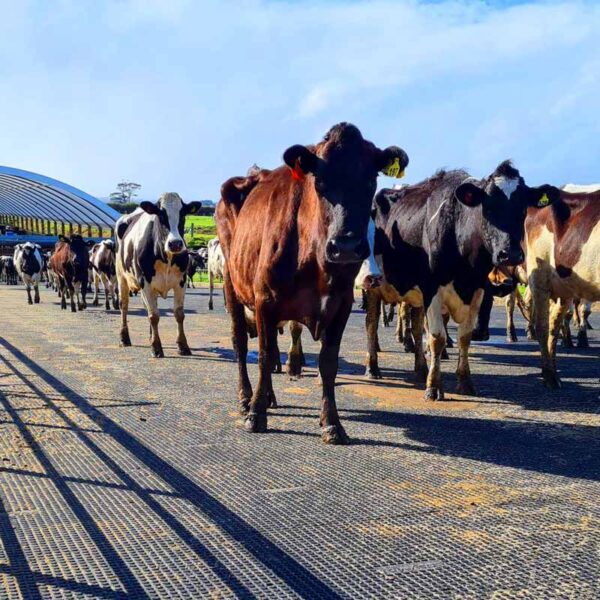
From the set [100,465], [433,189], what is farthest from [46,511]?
[433,189]

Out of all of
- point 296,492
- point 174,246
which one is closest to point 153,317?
point 174,246

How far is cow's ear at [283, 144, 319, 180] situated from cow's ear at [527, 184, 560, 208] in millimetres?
2915

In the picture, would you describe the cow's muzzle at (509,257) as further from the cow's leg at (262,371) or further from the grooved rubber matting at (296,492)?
the cow's leg at (262,371)

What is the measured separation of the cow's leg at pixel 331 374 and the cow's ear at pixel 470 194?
6.62 ft

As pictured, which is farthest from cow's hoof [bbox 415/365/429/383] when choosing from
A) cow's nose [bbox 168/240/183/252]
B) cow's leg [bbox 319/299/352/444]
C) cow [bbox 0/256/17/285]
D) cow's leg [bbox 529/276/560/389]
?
cow [bbox 0/256/17/285]

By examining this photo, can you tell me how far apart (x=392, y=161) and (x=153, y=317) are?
20.1ft

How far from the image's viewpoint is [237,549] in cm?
377

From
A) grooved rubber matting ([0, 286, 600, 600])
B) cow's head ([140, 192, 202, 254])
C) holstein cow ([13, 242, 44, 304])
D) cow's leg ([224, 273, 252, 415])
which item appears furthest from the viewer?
holstein cow ([13, 242, 44, 304])

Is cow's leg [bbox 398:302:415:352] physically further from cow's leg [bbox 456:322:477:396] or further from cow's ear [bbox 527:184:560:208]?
cow's ear [bbox 527:184:560:208]

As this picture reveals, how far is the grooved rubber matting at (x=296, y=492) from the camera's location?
3439 mm

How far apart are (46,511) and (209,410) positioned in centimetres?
287

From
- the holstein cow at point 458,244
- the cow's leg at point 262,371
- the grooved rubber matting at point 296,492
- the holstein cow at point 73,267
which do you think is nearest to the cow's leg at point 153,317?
the grooved rubber matting at point 296,492

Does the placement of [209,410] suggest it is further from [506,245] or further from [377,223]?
[377,223]

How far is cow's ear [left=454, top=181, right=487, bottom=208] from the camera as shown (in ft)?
24.2
